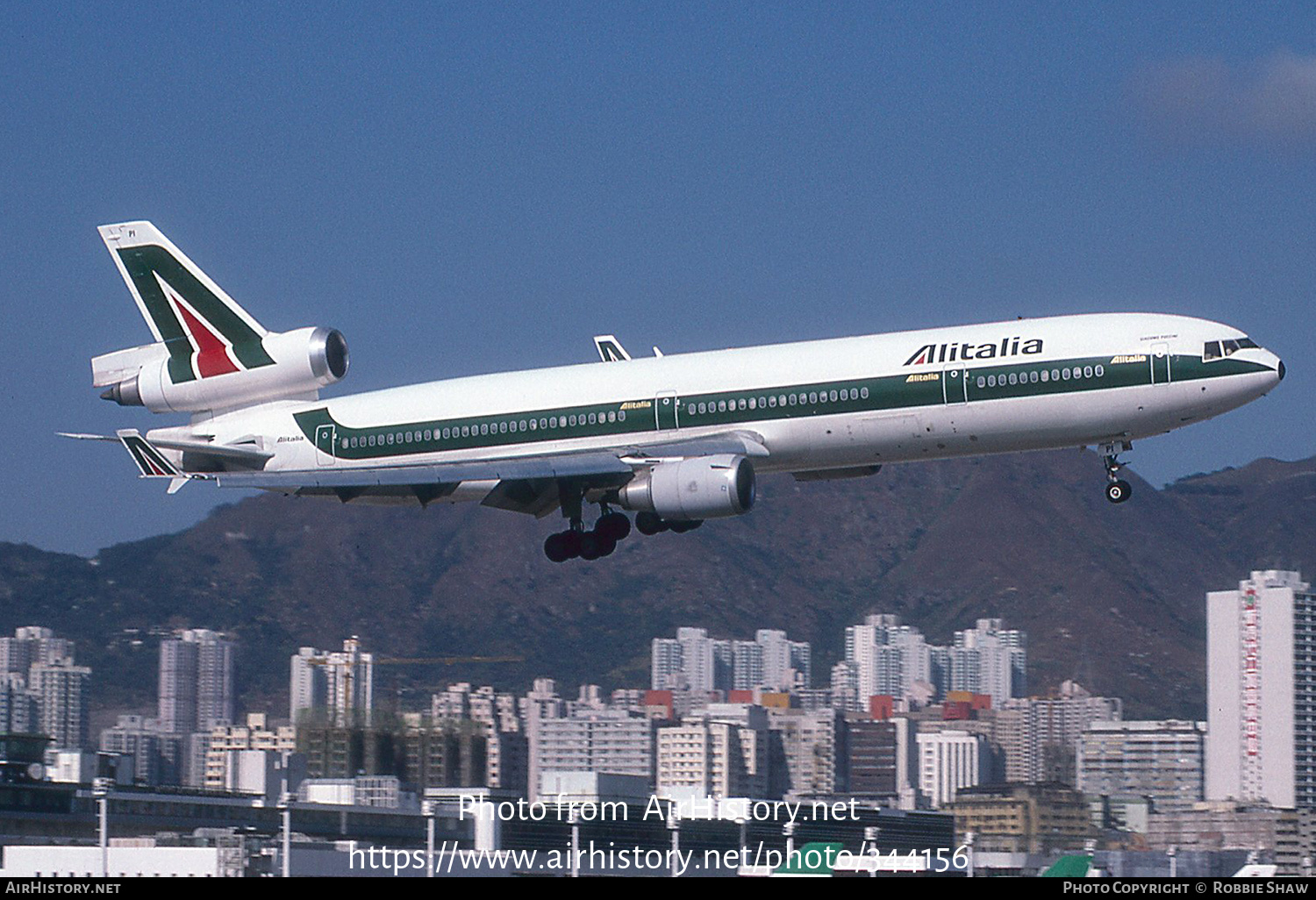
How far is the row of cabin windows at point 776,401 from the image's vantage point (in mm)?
46719

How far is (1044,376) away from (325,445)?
67.0ft

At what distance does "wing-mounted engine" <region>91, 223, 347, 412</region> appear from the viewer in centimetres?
5384

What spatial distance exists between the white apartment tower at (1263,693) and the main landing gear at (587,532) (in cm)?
9479

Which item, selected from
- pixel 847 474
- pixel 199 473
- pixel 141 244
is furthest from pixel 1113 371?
pixel 141 244

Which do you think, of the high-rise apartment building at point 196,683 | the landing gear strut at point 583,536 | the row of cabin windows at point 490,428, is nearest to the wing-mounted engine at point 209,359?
the row of cabin windows at point 490,428

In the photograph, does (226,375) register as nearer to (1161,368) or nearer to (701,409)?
(701,409)

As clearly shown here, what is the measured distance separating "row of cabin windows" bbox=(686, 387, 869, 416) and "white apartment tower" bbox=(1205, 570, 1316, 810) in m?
97.9

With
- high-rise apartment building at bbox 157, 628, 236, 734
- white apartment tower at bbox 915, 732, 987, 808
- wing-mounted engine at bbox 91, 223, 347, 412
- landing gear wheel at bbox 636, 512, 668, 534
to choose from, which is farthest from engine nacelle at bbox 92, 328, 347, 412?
white apartment tower at bbox 915, 732, 987, 808

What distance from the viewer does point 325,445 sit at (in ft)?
174
